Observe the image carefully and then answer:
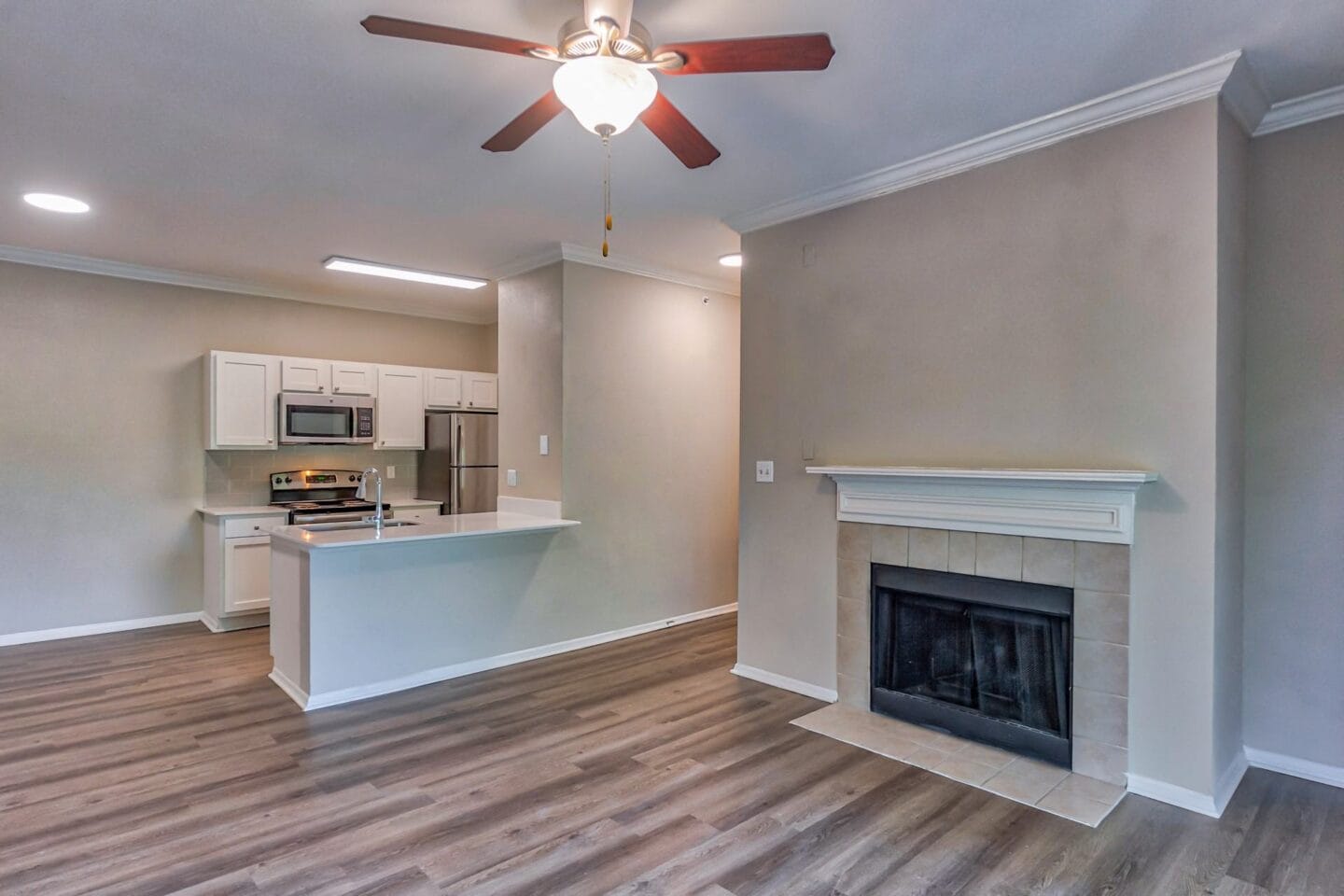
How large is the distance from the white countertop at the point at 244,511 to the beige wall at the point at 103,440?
0.24 m

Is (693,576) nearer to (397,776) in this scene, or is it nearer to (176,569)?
(397,776)

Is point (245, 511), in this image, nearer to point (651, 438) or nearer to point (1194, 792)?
point (651, 438)

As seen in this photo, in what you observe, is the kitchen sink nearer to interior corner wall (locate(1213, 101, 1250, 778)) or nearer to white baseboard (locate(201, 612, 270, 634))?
white baseboard (locate(201, 612, 270, 634))

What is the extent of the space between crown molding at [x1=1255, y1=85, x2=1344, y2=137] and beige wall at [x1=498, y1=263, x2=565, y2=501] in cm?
351

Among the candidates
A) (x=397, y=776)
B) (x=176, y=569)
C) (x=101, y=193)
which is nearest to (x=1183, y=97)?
(x=397, y=776)

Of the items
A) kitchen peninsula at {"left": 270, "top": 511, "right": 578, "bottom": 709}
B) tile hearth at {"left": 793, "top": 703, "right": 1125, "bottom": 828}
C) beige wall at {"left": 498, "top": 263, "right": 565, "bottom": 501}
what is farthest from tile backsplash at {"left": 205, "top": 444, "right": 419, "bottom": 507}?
tile hearth at {"left": 793, "top": 703, "right": 1125, "bottom": 828}

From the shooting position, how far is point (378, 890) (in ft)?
6.97

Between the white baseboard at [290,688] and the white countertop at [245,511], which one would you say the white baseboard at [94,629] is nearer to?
the white countertop at [245,511]

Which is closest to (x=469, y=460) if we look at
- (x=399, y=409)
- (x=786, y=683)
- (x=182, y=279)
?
(x=399, y=409)

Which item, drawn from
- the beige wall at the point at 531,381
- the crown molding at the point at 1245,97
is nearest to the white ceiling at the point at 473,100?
the crown molding at the point at 1245,97

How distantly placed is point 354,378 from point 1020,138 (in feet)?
16.2

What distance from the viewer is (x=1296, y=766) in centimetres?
279

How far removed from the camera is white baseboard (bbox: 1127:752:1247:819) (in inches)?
99.7

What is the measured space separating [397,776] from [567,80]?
2.58 meters
